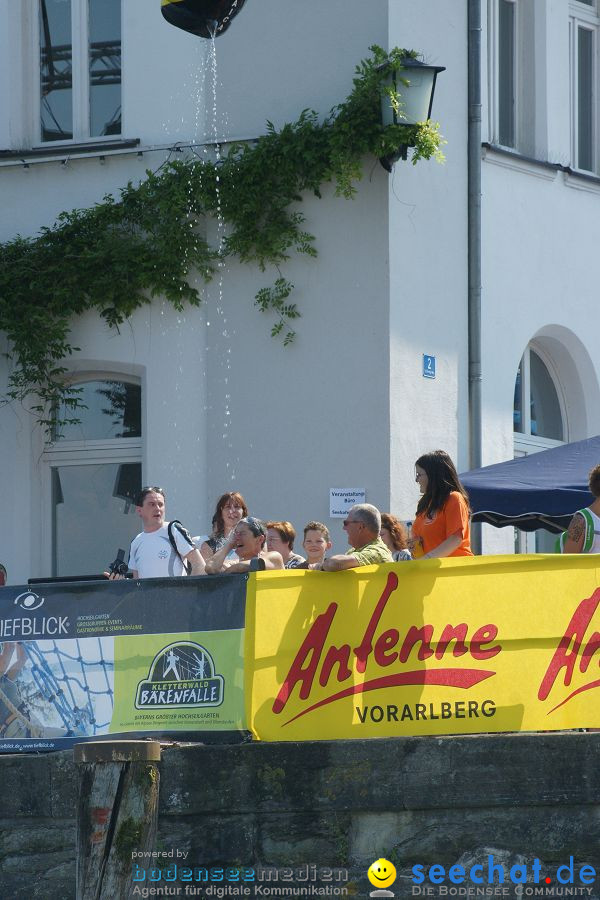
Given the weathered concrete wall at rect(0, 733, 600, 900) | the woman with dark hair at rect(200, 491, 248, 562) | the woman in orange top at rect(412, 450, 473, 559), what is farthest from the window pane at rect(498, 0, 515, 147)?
the weathered concrete wall at rect(0, 733, 600, 900)

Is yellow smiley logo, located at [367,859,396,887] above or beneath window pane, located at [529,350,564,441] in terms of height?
beneath

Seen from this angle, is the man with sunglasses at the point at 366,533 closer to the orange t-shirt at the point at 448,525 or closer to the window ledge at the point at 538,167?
the orange t-shirt at the point at 448,525

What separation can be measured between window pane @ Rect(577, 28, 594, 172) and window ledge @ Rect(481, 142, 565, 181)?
73 centimetres

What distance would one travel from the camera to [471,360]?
1432 centimetres

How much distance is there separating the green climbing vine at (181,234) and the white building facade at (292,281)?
18 centimetres

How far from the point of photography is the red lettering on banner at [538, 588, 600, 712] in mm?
8805

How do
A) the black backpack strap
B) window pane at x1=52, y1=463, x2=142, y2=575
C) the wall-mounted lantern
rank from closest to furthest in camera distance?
the black backpack strap → the wall-mounted lantern → window pane at x1=52, y1=463, x2=142, y2=575

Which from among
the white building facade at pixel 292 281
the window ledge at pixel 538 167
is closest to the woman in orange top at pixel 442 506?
the white building facade at pixel 292 281

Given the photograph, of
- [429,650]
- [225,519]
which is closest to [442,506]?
[429,650]

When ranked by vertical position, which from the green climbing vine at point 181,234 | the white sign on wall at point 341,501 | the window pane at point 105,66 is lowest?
the white sign on wall at point 341,501

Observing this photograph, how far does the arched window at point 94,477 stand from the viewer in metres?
14.6

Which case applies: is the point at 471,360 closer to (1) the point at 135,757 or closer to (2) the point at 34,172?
(2) the point at 34,172

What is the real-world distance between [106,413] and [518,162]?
14.7 feet

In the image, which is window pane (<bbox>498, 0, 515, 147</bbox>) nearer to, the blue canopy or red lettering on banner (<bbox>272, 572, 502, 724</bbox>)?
the blue canopy
